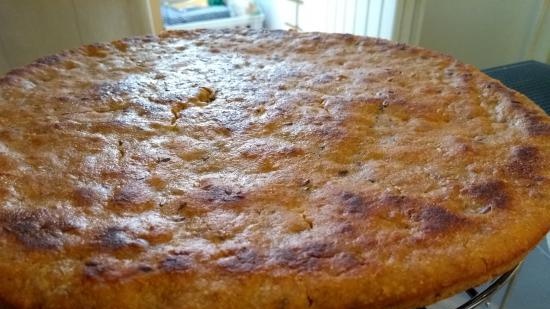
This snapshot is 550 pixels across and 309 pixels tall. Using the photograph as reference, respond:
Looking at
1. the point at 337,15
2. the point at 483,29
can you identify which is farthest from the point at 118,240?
the point at 483,29

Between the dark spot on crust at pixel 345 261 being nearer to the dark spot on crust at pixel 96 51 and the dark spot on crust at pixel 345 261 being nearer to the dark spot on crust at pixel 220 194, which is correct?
the dark spot on crust at pixel 220 194

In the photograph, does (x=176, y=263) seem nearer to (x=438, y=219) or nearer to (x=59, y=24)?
(x=438, y=219)

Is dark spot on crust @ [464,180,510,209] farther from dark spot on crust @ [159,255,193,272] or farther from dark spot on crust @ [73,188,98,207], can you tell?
dark spot on crust @ [73,188,98,207]

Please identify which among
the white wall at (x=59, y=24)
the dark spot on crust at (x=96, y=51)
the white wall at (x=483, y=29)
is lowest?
the white wall at (x=483, y=29)

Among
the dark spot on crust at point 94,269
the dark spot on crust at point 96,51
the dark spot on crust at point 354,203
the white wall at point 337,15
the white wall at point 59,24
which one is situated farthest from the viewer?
the white wall at point 337,15

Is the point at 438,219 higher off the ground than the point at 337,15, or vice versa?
the point at 438,219

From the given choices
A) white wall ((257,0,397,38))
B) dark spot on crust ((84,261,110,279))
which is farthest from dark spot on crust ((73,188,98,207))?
white wall ((257,0,397,38))

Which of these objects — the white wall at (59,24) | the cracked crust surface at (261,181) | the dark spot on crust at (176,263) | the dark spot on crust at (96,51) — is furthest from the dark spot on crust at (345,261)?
the white wall at (59,24)
